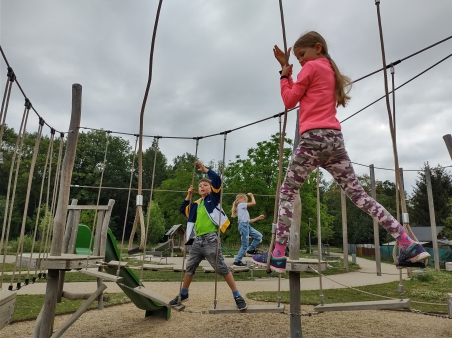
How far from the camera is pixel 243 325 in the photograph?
14.4ft

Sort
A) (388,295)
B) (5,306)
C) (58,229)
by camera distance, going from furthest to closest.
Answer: (388,295) → (58,229) → (5,306)

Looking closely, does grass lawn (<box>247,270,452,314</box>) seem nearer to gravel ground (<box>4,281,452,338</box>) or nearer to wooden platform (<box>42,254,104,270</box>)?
gravel ground (<box>4,281,452,338</box>)

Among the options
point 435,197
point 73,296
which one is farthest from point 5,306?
point 435,197

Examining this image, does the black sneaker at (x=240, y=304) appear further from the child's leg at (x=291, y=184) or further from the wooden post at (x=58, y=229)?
the wooden post at (x=58, y=229)

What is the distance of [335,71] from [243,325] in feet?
10.9

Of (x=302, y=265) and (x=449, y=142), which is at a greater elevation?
(x=449, y=142)

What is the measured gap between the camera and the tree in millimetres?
26119

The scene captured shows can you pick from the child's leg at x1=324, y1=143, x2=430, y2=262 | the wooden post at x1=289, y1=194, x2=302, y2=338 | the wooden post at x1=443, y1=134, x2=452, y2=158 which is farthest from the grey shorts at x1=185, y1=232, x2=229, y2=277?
the wooden post at x1=443, y1=134, x2=452, y2=158

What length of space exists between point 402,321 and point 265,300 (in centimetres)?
217

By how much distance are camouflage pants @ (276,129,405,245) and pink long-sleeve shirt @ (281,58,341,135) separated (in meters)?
0.10

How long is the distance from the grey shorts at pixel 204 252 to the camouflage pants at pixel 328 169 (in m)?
1.32

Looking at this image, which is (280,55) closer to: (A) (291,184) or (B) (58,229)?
(A) (291,184)

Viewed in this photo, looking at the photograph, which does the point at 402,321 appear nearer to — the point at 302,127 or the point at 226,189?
the point at 302,127

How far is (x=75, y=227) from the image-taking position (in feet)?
15.3
